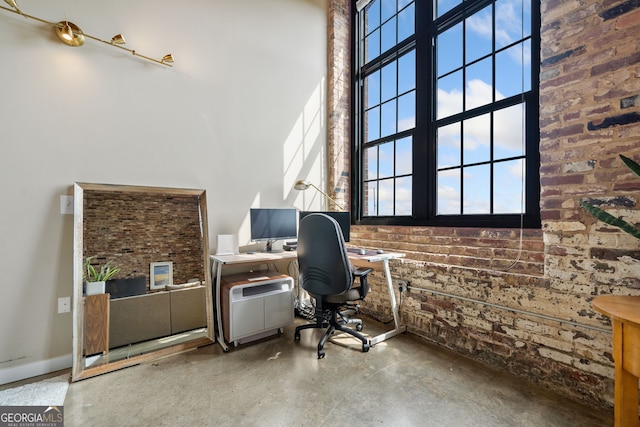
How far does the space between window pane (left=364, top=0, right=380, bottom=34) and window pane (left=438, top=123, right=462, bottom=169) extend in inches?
73.0

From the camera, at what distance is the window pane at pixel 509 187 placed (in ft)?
7.36

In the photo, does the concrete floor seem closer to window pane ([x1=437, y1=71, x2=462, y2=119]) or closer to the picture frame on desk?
the picture frame on desk

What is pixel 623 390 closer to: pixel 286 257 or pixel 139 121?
pixel 286 257

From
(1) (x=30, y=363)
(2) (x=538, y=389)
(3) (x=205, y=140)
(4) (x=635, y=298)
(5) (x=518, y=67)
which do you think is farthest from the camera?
(3) (x=205, y=140)

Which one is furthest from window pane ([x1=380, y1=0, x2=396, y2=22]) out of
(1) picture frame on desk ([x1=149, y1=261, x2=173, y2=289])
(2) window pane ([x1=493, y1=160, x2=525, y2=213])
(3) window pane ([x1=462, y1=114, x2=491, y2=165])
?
(1) picture frame on desk ([x1=149, y1=261, x2=173, y2=289])

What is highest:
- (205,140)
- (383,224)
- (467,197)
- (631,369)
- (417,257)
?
(205,140)

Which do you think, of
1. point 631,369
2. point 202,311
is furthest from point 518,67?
point 202,311

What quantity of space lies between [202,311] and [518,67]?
3.42 meters

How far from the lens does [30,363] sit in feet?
6.58

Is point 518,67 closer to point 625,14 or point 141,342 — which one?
point 625,14

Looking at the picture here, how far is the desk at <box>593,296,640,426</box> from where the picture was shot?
114cm

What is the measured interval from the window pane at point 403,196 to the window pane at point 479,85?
0.94 metres

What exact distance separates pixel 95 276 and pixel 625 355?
3229mm

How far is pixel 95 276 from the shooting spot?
7.28 ft
